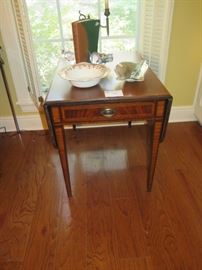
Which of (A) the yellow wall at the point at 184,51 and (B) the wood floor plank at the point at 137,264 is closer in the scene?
(B) the wood floor plank at the point at 137,264

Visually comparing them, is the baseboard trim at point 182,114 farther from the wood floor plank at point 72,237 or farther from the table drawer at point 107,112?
the wood floor plank at point 72,237

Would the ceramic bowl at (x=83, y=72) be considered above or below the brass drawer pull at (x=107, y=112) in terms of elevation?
A: above

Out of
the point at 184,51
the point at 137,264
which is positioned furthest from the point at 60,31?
the point at 137,264

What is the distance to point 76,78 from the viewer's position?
1.25m

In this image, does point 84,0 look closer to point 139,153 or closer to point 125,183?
point 139,153

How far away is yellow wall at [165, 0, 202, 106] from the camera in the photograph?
5.61ft

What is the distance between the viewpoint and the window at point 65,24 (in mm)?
1809

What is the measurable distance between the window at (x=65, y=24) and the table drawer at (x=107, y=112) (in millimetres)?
1054

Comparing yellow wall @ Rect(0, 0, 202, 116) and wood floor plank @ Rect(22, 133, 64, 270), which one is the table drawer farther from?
yellow wall @ Rect(0, 0, 202, 116)

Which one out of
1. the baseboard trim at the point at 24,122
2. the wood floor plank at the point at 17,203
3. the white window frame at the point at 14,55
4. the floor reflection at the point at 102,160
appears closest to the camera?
the wood floor plank at the point at 17,203

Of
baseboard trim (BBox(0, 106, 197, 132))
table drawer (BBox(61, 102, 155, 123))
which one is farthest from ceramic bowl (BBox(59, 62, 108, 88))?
baseboard trim (BBox(0, 106, 197, 132))

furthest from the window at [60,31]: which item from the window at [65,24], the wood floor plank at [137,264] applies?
the wood floor plank at [137,264]

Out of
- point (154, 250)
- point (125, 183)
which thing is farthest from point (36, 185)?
point (154, 250)

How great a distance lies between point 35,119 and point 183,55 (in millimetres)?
1451
